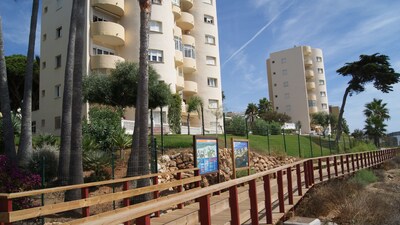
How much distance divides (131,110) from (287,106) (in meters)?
55.2

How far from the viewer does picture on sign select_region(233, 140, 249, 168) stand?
557 inches

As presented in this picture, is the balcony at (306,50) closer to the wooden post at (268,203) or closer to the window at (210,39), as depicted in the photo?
the window at (210,39)

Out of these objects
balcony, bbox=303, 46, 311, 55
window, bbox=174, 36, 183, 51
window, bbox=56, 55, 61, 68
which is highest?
balcony, bbox=303, 46, 311, 55

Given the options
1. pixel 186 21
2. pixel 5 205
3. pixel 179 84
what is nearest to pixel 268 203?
pixel 5 205

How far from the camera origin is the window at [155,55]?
110 ft

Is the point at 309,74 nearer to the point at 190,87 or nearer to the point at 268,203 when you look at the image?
the point at 190,87

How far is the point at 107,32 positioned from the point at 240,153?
20595 mm

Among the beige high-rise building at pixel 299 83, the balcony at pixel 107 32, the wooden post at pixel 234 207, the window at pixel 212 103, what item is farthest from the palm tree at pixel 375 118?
the wooden post at pixel 234 207

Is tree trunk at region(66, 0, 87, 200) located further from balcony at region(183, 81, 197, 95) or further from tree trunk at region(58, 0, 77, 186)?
balcony at region(183, 81, 197, 95)

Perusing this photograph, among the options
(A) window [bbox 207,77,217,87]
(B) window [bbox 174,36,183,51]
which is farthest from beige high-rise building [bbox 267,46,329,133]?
(B) window [bbox 174,36,183,51]

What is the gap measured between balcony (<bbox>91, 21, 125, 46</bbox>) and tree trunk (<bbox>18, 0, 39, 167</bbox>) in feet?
44.9

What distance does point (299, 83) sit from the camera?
78.8 metres

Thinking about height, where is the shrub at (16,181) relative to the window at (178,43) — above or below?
below

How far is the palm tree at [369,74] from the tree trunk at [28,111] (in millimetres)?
35648
